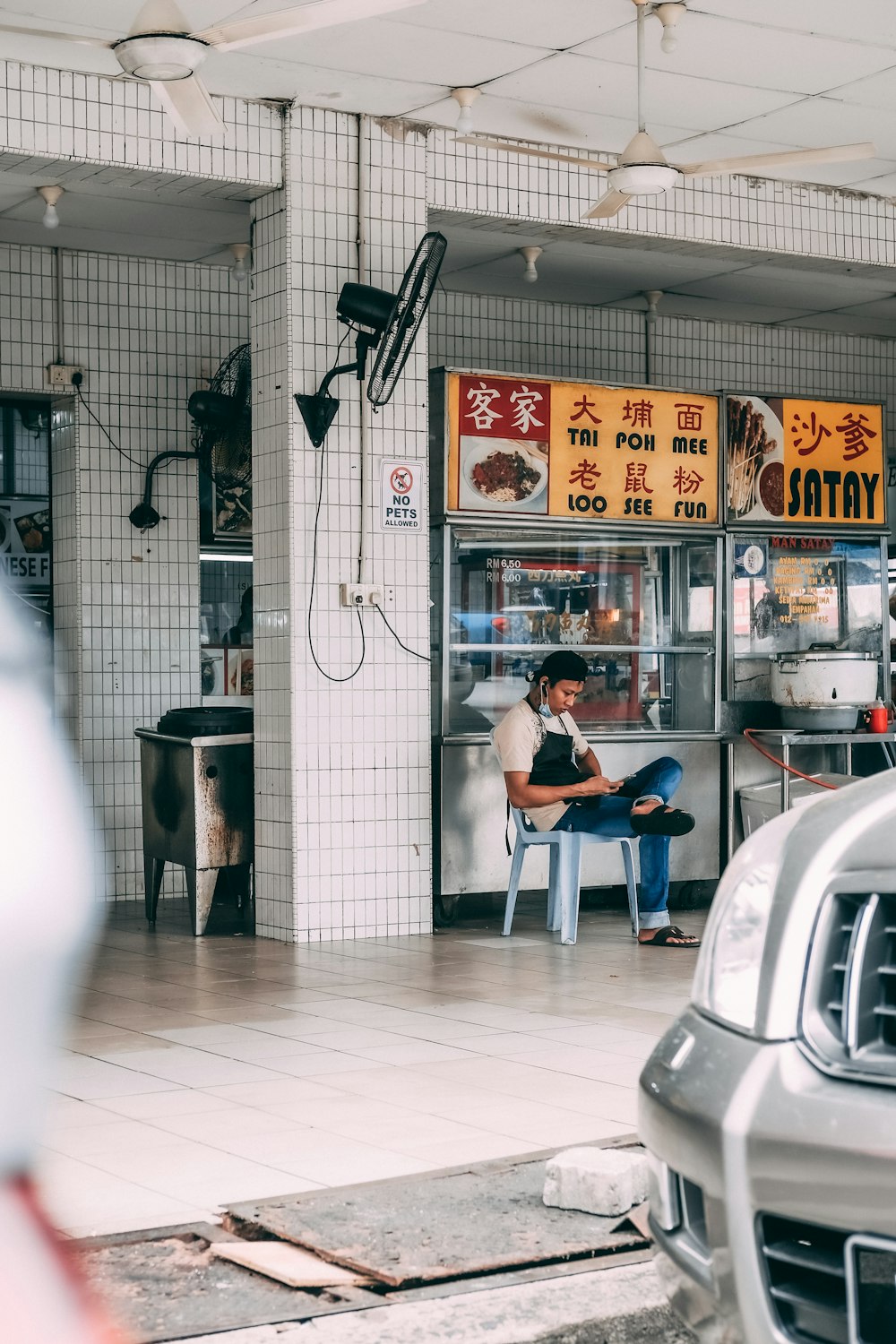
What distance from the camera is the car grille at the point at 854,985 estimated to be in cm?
206

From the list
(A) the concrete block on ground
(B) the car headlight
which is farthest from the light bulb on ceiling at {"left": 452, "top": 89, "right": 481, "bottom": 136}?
(B) the car headlight

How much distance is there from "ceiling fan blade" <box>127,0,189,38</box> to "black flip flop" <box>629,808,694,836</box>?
3795mm

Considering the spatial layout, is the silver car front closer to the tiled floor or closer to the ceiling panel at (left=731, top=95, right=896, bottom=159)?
the tiled floor

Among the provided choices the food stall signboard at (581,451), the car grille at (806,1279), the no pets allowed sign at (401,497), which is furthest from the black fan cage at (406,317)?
the car grille at (806,1279)

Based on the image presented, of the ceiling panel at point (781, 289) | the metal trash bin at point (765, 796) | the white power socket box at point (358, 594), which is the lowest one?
the metal trash bin at point (765, 796)

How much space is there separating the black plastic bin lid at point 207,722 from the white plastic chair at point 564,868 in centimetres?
134

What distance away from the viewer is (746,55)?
673 cm

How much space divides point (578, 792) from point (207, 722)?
179 cm

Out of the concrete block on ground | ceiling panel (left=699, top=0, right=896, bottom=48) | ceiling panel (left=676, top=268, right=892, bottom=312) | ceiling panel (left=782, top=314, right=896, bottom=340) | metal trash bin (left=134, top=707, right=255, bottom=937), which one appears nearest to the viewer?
the concrete block on ground

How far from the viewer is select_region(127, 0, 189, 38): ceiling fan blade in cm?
469

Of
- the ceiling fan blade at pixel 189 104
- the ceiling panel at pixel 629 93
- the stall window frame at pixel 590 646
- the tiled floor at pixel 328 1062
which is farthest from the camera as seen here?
the stall window frame at pixel 590 646

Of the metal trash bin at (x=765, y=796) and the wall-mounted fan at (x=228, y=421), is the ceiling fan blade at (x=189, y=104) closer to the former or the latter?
the wall-mounted fan at (x=228, y=421)

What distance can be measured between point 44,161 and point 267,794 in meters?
2.87

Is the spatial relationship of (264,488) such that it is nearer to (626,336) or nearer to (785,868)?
(626,336)
